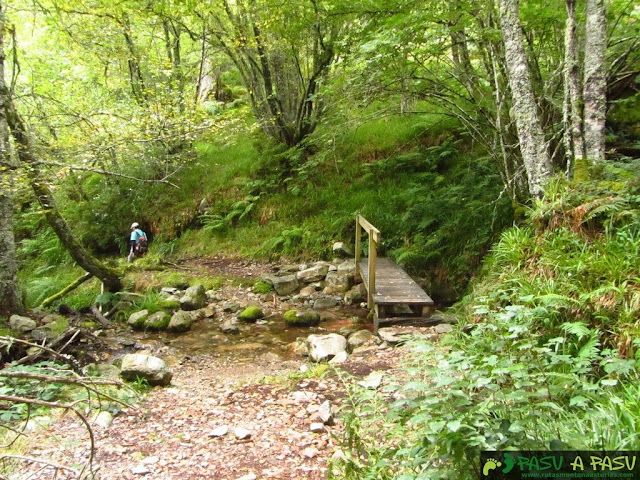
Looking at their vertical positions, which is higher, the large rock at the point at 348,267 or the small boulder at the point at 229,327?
the large rock at the point at 348,267

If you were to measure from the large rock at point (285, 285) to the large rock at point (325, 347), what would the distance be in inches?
125

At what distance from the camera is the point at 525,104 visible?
5289 millimetres

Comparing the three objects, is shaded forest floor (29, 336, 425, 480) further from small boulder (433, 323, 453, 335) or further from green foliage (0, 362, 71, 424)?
small boulder (433, 323, 453, 335)

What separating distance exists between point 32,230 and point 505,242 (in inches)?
648

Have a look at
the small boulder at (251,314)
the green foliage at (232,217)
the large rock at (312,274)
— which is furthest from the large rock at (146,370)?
the green foliage at (232,217)

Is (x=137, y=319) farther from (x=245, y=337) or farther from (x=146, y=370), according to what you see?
(x=146, y=370)

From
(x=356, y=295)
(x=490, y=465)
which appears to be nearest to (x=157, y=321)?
(x=356, y=295)

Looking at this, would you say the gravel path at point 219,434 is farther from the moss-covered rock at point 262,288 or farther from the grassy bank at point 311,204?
the moss-covered rock at point 262,288

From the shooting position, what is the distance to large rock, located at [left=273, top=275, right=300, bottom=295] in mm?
9156

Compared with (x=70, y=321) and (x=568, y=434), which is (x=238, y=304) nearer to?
(x=70, y=321)

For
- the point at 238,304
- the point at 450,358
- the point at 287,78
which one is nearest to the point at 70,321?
the point at 238,304

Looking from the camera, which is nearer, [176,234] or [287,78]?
[287,78]

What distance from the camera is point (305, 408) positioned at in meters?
4.03

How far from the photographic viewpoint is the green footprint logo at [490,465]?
182 cm
